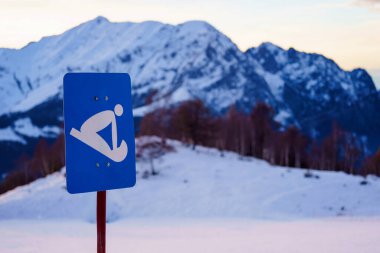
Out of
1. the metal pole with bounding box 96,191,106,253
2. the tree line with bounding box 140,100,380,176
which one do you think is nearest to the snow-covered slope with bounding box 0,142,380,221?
the tree line with bounding box 140,100,380,176

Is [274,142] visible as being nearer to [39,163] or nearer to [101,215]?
[39,163]

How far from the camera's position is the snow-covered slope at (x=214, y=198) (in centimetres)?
3153

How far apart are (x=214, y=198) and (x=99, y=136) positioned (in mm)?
30223

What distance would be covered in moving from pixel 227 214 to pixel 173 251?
2019cm

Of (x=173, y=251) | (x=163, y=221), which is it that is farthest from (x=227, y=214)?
(x=173, y=251)

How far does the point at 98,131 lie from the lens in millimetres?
4297

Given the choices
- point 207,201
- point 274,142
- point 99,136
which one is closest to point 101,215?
point 99,136

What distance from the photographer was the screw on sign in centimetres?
423

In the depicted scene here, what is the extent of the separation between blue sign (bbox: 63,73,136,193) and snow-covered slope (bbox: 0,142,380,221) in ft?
85.7

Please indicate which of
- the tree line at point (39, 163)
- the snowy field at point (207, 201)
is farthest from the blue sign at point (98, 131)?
the tree line at point (39, 163)

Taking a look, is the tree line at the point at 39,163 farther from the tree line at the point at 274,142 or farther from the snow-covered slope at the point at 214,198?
the snow-covered slope at the point at 214,198

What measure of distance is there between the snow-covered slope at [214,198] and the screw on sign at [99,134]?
26.1 meters

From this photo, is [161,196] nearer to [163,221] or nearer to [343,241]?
[163,221]

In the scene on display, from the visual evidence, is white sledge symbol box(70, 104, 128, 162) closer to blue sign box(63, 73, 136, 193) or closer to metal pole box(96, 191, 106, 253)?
blue sign box(63, 73, 136, 193)
